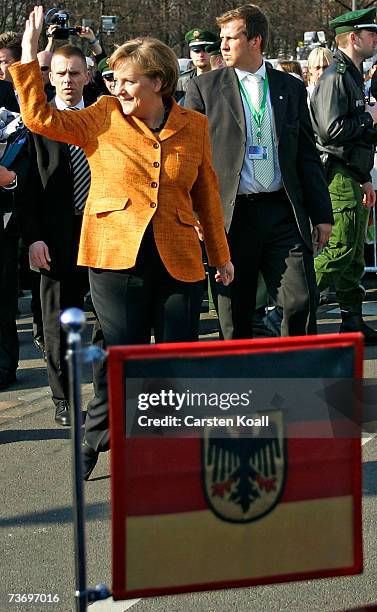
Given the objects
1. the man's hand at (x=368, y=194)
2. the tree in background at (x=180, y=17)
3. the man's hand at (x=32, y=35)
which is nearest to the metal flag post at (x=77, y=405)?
the man's hand at (x=32, y=35)

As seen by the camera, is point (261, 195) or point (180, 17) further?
point (180, 17)

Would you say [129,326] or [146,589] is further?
[129,326]

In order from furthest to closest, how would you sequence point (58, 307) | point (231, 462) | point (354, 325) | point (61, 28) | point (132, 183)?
1. point (354, 325)
2. point (61, 28)
3. point (58, 307)
4. point (132, 183)
5. point (231, 462)

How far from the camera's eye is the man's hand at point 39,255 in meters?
6.02

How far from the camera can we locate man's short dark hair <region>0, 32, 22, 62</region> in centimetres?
915

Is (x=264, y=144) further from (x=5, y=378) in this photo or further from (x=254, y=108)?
(x=5, y=378)

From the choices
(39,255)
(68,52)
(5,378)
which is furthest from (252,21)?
(5,378)

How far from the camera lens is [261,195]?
18.8 feet

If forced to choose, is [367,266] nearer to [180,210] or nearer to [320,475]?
[180,210]

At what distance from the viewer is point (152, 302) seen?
4871 mm

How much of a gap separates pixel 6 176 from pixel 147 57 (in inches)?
59.2

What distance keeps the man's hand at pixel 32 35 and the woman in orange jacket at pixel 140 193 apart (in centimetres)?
20

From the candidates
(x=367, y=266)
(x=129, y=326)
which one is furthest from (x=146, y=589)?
(x=367, y=266)

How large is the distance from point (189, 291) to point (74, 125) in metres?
0.84
